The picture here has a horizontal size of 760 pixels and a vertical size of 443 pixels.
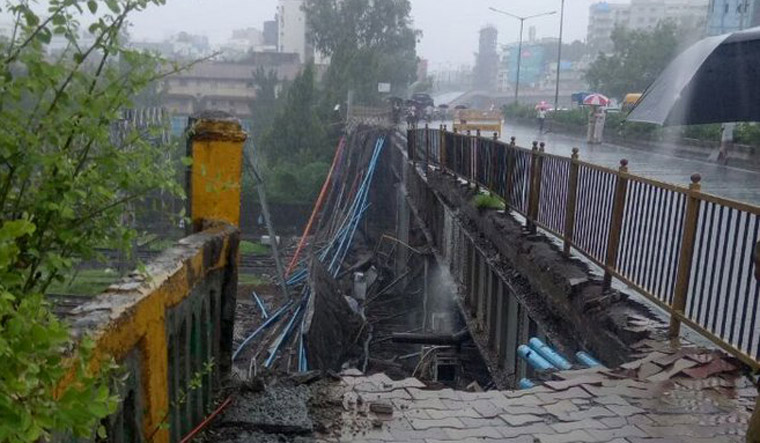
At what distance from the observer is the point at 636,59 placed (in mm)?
45906

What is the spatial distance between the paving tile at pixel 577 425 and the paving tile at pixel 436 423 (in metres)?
0.56

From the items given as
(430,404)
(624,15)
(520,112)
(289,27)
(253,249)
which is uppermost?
(624,15)

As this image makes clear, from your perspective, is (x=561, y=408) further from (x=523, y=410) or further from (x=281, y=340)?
(x=281, y=340)

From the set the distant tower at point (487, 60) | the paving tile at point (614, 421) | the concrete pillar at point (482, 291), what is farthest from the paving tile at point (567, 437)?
the distant tower at point (487, 60)

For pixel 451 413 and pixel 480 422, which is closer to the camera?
pixel 480 422

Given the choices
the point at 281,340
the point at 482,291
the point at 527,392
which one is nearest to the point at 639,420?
the point at 527,392

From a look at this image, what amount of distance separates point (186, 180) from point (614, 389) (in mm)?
3046

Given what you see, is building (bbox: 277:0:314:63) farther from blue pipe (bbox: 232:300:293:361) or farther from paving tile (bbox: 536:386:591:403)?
paving tile (bbox: 536:386:591:403)

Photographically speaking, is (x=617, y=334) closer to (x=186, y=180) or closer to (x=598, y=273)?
(x=598, y=273)

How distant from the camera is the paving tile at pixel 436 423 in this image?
14.2ft

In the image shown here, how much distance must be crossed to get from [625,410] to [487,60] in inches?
5844

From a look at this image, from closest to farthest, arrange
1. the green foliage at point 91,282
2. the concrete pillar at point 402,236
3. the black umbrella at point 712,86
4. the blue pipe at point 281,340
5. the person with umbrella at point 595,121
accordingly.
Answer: the black umbrella at point 712,86 < the blue pipe at point 281,340 < the green foliage at point 91,282 < the concrete pillar at point 402,236 < the person with umbrella at point 595,121

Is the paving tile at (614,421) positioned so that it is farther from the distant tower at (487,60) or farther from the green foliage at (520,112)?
the distant tower at (487,60)

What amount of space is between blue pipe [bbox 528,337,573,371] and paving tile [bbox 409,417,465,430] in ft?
5.80
